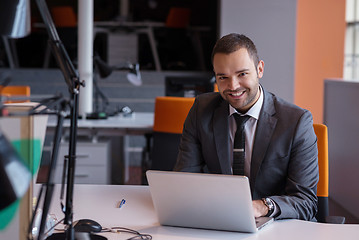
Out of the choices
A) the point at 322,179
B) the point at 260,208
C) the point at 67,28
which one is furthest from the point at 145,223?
the point at 67,28

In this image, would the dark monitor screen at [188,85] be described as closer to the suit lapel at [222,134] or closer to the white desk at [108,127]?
the white desk at [108,127]

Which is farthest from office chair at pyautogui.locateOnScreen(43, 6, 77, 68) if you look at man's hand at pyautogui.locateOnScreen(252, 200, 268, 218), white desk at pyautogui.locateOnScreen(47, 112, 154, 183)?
man's hand at pyautogui.locateOnScreen(252, 200, 268, 218)

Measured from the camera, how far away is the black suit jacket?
1944 millimetres

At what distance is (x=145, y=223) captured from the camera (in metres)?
1.71

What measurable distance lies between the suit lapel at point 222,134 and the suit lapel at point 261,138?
10cm

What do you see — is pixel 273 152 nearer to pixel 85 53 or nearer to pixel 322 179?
pixel 322 179

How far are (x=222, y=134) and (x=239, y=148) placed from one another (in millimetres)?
89

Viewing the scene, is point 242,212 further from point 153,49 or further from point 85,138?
point 153,49

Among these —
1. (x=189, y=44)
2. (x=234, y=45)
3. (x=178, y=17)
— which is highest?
(x=178, y=17)

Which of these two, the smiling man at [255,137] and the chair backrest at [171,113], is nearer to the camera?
the smiling man at [255,137]

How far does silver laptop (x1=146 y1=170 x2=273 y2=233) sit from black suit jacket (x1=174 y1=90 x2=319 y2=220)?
308 millimetres

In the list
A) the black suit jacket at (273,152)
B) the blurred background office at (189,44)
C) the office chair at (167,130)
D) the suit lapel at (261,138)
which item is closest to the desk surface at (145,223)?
the black suit jacket at (273,152)

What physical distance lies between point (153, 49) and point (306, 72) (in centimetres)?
221

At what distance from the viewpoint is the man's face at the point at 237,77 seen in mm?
1977
